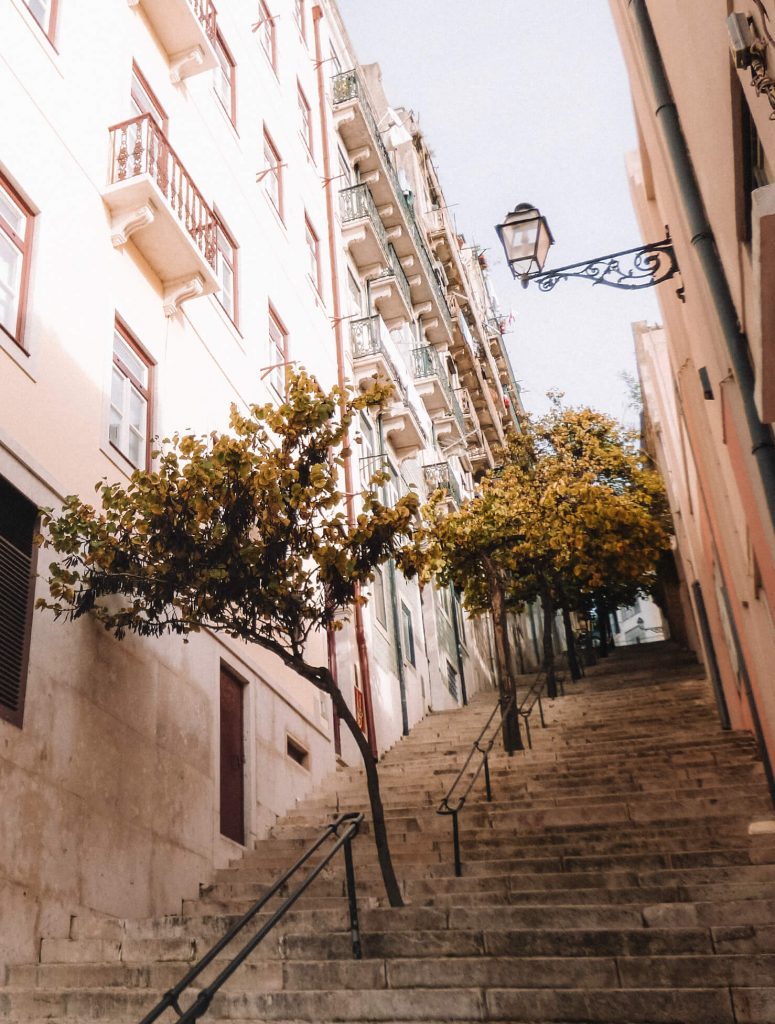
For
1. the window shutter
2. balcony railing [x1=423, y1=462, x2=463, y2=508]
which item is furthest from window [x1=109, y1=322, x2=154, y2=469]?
balcony railing [x1=423, y1=462, x2=463, y2=508]

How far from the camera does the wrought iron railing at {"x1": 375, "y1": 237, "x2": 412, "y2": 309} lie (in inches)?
1083

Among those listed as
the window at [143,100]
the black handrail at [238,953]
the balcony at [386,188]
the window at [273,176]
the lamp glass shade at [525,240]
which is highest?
the balcony at [386,188]

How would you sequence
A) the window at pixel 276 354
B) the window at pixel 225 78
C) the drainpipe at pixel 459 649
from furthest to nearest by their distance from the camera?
the drainpipe at pixel 459 649, the window at pixel 225 78, the window at pixel 276 354

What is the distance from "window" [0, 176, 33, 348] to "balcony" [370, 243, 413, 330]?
17105 millimetres

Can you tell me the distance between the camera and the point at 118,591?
10.1m

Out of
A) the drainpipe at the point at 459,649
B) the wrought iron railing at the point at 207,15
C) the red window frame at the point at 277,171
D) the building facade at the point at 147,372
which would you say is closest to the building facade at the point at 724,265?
the building facade at the point at 147,372

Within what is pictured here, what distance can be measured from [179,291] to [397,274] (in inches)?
644

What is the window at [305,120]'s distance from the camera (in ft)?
78.6

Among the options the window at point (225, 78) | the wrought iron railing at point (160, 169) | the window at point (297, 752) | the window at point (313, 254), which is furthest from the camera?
the window at point (313, 254)

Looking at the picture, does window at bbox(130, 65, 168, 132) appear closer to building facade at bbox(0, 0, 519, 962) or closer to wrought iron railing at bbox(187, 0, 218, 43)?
building facade at bbox(0, 0, 519, 962)

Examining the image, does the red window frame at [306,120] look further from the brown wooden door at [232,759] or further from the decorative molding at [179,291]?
the brown wooden door at [232,759]

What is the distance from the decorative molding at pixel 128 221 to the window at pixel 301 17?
48.2 ft

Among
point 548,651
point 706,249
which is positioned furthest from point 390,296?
point 706,249

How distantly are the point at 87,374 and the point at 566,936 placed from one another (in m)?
7.53
